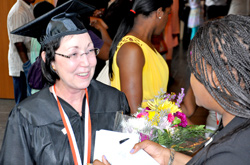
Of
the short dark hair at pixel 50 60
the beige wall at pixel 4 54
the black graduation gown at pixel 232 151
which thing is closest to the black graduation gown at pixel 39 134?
the short dark hair at pixel 50 60

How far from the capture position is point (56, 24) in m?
1.86

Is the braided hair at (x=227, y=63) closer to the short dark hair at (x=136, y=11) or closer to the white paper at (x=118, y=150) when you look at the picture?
the white paper at (x=118, y=150)

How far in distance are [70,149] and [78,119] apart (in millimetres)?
196

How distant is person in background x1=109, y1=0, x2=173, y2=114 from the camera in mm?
2463

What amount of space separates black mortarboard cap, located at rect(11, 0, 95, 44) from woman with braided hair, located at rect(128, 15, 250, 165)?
2.81ft

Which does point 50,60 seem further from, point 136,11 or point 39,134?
point 136,11

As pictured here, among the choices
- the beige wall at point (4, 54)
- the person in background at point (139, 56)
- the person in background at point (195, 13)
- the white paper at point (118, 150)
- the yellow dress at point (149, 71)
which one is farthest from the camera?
the person in background at point (195, 13)

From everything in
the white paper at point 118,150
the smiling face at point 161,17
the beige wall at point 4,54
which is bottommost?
the beige wall at point 4,54

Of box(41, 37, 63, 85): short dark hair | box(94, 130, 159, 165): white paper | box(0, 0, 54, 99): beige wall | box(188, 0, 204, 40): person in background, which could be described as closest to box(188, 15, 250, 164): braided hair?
box(94, 130, 159, 165): white paper

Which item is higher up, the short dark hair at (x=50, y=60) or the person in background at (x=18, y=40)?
the short dark hair at (x=50, y=60)

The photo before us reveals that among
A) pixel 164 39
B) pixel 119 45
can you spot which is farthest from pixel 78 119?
pixel 164 39

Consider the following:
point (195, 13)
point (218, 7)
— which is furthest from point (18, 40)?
point (195, 13)

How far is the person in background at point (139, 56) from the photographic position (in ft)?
8.08

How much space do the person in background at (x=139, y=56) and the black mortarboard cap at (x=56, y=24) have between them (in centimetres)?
65
